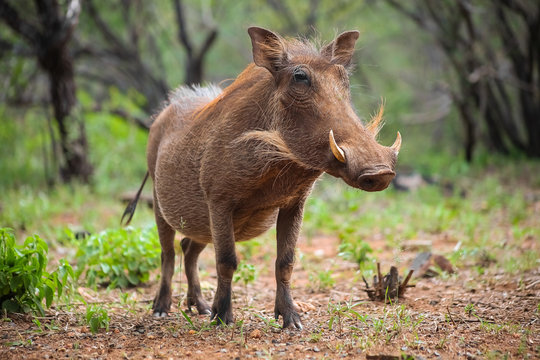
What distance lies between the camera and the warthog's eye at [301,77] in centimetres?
313

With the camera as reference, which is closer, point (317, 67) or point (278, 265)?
point (317, 67)

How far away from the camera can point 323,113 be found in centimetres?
302

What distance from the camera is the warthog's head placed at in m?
2.74

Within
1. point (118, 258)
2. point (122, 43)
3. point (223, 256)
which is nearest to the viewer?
point (223, 256)

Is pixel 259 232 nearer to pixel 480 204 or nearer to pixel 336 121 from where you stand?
pixel 336 121

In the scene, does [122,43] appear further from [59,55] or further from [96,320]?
[96,320]

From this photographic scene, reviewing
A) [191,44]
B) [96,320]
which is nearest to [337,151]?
[96,320]

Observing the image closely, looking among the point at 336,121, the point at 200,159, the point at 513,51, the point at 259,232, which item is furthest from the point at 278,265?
the point at 513,51

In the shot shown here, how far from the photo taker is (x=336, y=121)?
2965 millimetres

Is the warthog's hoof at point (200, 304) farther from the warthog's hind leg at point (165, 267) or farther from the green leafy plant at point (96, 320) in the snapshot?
the green leafy plant at point (96, 320)

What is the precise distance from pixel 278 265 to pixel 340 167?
3.19 ft

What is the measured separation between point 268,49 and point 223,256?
4.08ft

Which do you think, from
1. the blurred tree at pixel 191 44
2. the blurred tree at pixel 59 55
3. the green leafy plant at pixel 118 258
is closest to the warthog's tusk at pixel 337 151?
the green leafy plant at pixel 118 258

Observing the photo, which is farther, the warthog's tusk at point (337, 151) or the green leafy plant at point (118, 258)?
the green leafy plant at point (118, 258)
